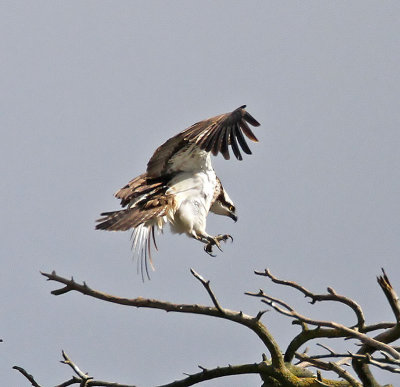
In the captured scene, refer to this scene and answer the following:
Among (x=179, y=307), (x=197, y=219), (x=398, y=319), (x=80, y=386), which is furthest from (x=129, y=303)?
(x=197, y=219)

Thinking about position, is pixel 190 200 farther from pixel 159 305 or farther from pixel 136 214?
pixel 159 305

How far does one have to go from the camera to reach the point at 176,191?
693 centimetres

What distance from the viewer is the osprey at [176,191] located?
6.47 meters

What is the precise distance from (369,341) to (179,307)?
3.57 ft

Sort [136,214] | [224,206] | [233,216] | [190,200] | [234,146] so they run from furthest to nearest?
[233,216] < [224,206] < [190,200] < [136,214] < [234,146]

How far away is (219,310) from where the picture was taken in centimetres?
466

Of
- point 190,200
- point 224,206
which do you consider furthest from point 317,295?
point 224,206

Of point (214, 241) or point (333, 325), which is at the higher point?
point (214, 241)

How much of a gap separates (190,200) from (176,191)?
143mm

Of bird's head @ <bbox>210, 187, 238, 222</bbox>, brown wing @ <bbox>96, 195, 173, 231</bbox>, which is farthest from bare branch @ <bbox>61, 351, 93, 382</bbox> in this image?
bird's head @ <bbox>210, 187, 238, 222</bbox>

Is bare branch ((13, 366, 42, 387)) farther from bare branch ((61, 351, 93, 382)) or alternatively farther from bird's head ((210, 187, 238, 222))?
bird's head ((210, 187, 238, 222))

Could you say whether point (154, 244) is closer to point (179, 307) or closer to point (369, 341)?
point (179, 307)

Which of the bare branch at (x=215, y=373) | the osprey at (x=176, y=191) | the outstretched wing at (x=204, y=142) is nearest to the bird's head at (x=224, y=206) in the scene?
the osprey at (x=176, y=191)

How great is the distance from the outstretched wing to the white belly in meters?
0.12
